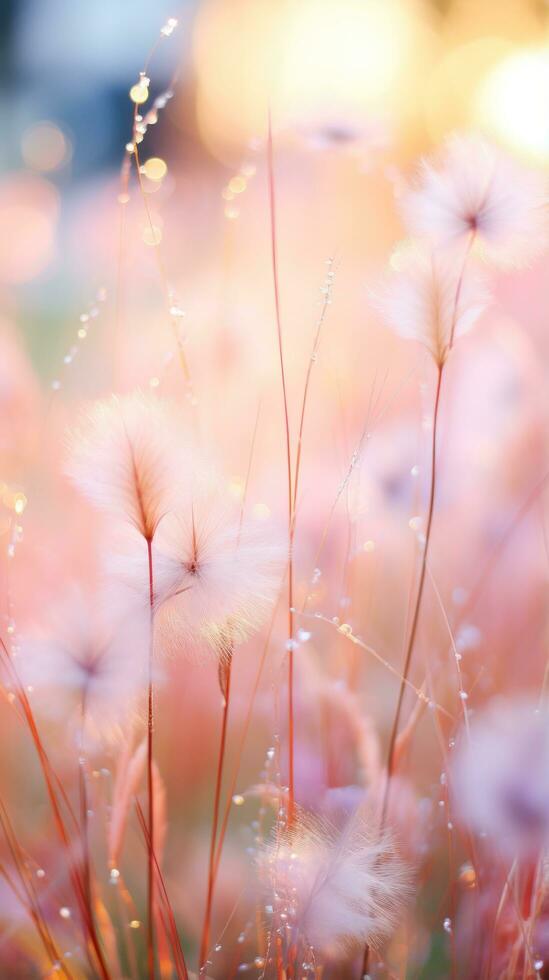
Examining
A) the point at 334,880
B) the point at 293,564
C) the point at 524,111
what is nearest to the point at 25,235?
the point at 524,111

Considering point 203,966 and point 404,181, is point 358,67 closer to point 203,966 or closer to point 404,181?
point 404,181

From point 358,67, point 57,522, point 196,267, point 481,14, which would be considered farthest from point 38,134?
point 57,522

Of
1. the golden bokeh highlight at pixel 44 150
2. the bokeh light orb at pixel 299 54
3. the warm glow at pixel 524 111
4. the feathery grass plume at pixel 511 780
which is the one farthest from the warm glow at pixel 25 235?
the feathery grass plume at pixel 511 780

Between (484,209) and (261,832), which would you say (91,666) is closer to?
(261,832)

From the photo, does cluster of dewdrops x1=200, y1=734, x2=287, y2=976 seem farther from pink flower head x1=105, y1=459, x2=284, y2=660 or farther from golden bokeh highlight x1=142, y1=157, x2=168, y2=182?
golden bokeh highlight x1=142, y1=157, x2=168, y2=182

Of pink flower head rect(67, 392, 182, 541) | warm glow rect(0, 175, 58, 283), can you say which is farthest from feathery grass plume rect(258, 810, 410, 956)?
warm glow rect(0, 175, 58, 283)

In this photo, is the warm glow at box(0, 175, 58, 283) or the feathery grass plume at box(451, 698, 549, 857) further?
the warm glow at box(0, 175, 58, 283)

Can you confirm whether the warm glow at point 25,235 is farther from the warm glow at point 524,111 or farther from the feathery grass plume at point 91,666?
Result: the feathery grass plume at point 91,666
